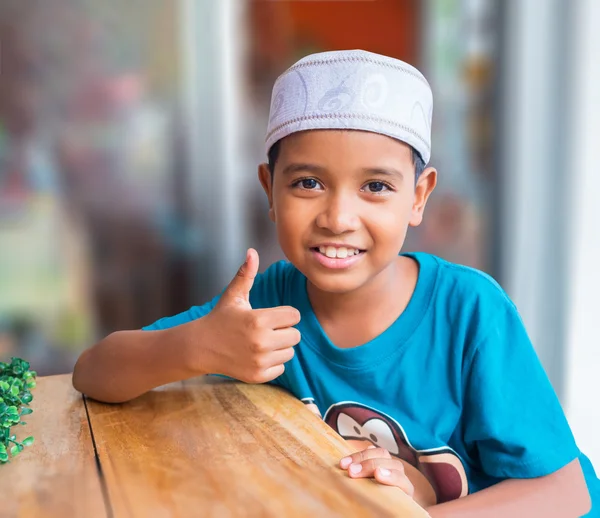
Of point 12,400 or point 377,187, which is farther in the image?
point 377,187

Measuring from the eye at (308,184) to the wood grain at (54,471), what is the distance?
19.8 inches

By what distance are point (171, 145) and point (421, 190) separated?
1964 mm

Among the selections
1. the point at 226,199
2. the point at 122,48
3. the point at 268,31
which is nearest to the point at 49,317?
the point at 226,199

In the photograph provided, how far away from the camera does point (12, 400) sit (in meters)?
0.91

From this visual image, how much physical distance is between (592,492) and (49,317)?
2.51 m

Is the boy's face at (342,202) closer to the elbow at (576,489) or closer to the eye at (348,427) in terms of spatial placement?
the eye at (348,427)

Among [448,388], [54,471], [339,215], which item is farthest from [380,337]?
[54,471]

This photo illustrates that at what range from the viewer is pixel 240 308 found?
101 centimetres

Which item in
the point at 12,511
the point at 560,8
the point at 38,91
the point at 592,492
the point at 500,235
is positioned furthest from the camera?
the point at 38,91

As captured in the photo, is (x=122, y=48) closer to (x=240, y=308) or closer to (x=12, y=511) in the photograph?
(x=240, y=308)

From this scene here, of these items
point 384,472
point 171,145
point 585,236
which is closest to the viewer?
point 384,472

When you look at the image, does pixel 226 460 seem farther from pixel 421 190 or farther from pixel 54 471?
A: pixel 421 190

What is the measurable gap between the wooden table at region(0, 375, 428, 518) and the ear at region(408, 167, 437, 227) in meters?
0.39

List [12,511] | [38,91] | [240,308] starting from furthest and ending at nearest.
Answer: [38,91] → [240,308] → [12,511]
